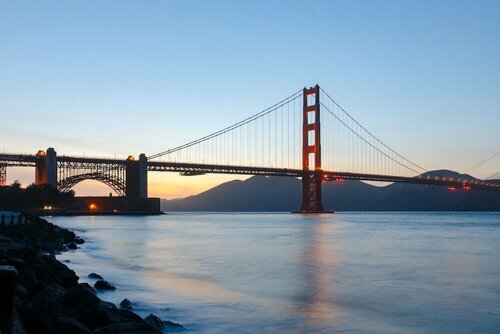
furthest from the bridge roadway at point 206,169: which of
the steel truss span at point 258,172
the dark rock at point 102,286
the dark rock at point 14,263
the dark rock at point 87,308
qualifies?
the dark rock at point 87,308

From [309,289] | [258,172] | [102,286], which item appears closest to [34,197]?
[258,172]

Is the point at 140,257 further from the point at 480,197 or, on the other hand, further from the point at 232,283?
the point at 480,197

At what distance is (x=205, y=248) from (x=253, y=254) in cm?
427

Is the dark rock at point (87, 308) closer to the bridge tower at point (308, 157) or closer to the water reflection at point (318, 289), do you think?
the water reflection at point (318, 289)

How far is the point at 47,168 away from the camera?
7344 cm

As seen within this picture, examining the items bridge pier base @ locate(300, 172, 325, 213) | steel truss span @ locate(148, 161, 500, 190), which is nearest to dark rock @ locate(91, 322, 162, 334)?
steel truss span @ locate(148, 161, 500, 190)

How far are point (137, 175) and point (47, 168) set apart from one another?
38.1ft

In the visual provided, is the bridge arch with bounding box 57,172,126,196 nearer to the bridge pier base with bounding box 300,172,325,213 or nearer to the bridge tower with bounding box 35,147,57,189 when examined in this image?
the bridge tower with bounding box 35,147,57,189

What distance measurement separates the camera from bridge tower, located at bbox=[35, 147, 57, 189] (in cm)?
7350

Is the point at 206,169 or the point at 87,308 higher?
the point at 206,169

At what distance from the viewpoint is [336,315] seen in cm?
978

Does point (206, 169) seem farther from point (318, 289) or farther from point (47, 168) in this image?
point (318, 289)

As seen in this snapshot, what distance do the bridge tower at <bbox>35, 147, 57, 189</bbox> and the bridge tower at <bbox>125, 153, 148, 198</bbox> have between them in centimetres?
945

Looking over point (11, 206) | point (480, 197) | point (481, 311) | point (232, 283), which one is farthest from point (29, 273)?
point (480, 197)
